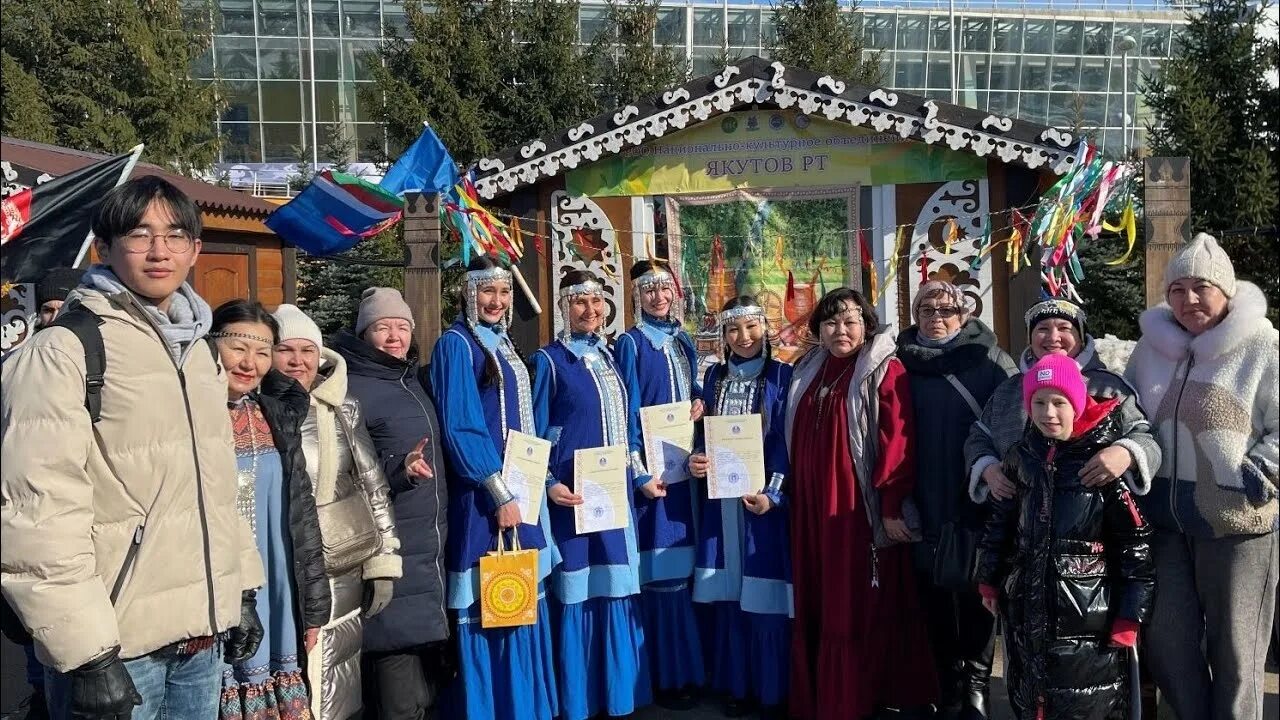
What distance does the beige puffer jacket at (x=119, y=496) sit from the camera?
6.77 feet

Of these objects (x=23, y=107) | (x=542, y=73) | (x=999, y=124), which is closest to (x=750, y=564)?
(x=999, y=124)

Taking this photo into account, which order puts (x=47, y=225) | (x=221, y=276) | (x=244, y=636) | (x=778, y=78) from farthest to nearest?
(x=221, y=276)
(x=778, y=78)
(x=47, y=225)
(x=244, y=636)

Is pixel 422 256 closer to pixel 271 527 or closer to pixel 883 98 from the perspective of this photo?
pixel 271 527

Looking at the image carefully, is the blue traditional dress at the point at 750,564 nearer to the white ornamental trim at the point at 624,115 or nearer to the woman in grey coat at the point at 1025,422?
the woman in grey coat at the point at 1025,422

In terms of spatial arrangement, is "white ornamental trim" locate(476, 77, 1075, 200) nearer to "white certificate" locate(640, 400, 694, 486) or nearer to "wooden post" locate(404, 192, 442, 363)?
"wooden post" locate(404, 192, 442, 363)

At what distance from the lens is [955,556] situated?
4.16 m

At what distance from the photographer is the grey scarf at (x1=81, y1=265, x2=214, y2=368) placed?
232 centimetres

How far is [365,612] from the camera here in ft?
12.6

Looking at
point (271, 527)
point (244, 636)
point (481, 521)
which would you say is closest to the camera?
point (244, 636)

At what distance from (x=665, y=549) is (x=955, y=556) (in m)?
1.33

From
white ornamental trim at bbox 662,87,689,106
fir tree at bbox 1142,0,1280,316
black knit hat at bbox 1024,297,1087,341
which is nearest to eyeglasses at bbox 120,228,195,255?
black knit hat at bbox 1024,297,1087,341

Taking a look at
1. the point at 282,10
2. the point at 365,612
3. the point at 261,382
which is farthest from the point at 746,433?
the point at 282,10

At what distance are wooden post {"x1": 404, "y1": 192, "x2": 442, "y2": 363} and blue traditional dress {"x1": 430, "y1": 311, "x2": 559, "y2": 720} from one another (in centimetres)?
92

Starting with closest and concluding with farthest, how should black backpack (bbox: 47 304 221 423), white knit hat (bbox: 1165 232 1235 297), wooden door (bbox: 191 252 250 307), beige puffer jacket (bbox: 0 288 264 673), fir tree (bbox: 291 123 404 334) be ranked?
beige puffer jacket (bbox: 0 288 264 673), black backpack (bbox: 47 304 221 423), white knit hat (bbox: 1165 232 1235 297), wooden door (bbox: 191 252 250 307), fir tree (bbox: 291 123 404 334)
